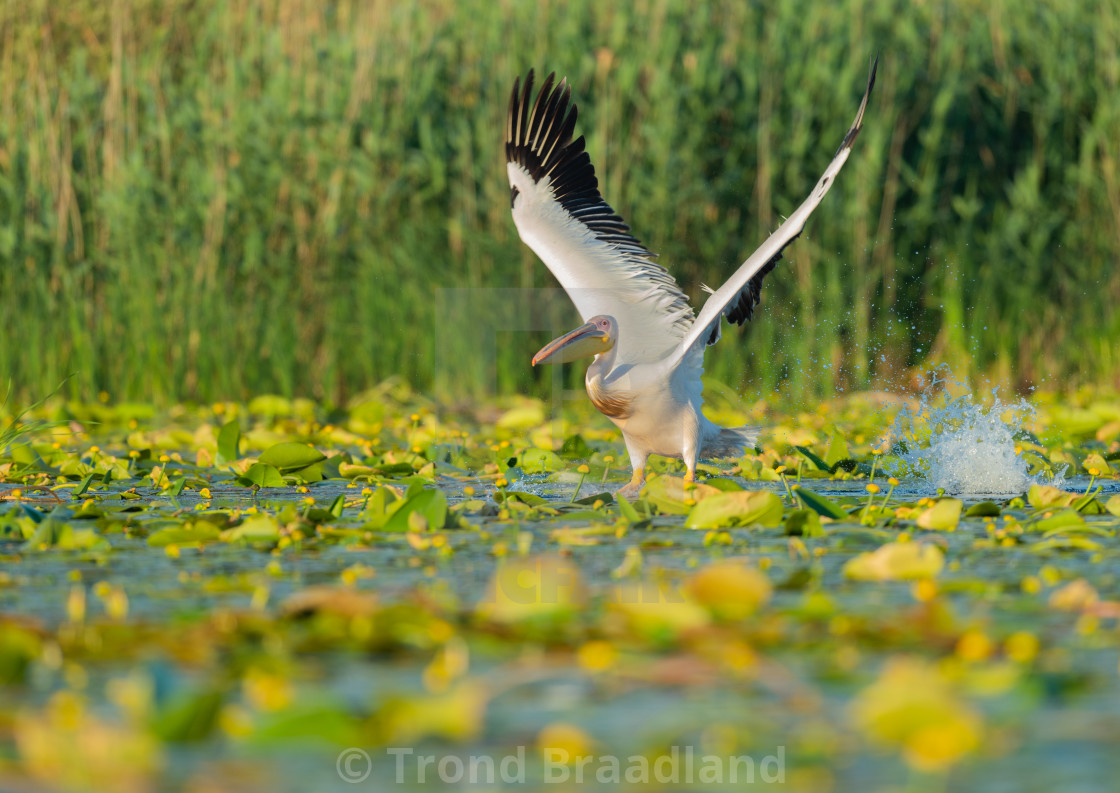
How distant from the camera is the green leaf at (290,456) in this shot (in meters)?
6.45

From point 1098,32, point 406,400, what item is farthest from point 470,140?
point 1098,32

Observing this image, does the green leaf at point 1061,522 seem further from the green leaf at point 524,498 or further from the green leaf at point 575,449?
the green leaf at point 575,449

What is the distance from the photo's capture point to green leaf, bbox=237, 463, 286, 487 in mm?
6230

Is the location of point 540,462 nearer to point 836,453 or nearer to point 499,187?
point 836,453

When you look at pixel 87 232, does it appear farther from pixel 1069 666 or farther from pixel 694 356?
Result: pixel 1069 666

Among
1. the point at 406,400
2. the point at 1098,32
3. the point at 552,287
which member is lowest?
the point at 406,400

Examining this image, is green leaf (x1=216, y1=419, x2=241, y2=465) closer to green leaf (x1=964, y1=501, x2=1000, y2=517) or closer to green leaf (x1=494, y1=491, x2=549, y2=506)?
green leaf (x1=494, y1=491, x2=549, y2=506)

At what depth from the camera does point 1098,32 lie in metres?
10.5

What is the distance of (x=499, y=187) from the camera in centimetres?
1009

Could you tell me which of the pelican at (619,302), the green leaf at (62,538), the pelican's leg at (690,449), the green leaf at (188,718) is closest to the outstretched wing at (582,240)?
the pelican at (619,302)

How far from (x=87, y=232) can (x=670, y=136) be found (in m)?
3.98

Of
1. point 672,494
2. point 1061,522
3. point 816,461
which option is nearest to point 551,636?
point 1061,522

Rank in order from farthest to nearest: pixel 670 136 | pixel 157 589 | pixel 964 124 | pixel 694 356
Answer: pixel 964 124
pixel 670 136
pixel 694 356
pixel 157 589

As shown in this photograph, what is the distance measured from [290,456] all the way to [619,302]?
5.35ft
